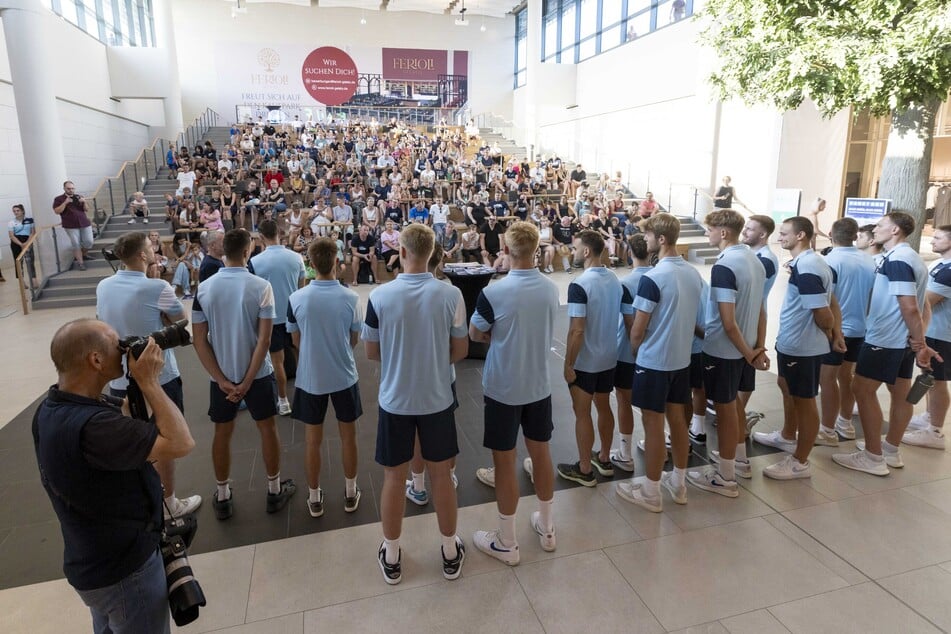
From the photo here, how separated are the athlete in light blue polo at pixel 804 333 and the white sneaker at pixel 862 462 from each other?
284 millimetres

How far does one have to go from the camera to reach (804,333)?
3.36 metres

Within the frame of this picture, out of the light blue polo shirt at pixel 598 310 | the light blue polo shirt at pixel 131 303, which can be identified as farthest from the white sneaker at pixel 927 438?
the light blue polo shirt at pixel 131 303

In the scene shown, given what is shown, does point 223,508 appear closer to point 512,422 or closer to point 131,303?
point 131,303

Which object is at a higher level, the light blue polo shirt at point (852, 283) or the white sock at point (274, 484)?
the light blue polo shirt at point (852, 283)

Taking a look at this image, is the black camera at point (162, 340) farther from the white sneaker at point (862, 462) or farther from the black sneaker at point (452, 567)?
the white sneaker at point (862, 462)

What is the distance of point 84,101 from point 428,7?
14.5m

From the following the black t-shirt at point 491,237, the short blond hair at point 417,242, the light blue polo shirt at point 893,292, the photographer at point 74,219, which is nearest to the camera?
the short blond hair at point 417,242

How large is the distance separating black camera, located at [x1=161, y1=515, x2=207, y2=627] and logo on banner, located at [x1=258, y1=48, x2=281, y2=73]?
952 inches

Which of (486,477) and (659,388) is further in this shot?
(486,477)

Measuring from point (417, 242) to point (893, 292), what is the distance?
9.79 feet

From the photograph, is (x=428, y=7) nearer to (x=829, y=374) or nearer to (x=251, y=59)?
(x=251, y=59)

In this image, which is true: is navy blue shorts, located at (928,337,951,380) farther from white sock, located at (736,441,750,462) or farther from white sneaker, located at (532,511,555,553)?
white sneaker, located at (532,511,555,553)

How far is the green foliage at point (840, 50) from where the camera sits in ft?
15.8

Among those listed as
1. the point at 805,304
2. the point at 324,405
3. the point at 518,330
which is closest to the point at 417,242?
the point at 518,330
